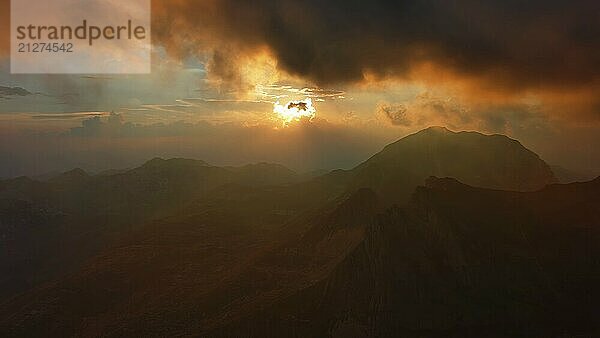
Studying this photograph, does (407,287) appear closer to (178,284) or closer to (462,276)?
(462,276)

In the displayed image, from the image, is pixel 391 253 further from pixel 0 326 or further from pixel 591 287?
pixel 0 326

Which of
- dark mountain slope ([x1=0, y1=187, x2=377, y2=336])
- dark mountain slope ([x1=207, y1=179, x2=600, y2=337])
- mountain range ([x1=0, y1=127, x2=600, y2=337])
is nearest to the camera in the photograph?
dark mountain slope ([x1=207, y1=179, x2=600, y2=337])

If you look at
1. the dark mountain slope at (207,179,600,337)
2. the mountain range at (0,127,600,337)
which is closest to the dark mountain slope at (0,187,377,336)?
the mountain range at (0,127,600,337)

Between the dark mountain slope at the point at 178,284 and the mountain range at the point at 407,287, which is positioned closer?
the mountain range at the point at 407,287

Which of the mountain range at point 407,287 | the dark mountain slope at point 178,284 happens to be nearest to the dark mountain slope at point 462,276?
the mountain range at point 407,287

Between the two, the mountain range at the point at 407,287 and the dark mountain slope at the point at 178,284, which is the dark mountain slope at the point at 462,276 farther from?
the dark mountain slope at the point at 178,284

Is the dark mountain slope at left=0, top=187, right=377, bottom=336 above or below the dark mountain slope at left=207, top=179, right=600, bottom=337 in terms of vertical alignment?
below

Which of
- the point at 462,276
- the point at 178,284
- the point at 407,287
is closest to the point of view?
the point at 407,287

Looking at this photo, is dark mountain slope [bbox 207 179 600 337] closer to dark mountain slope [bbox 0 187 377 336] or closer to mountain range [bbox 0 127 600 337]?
mountain range [bbox 0 127 600 337]

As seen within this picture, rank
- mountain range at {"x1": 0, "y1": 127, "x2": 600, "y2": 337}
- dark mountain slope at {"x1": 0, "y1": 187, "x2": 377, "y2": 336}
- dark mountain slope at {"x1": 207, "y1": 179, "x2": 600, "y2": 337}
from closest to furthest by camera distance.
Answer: dark mountain slope at {"x1": 207, "y1": 179, "x2": 600, "y2": 337}, mountain range at {"x1": 0, "y1": 127, "x2": 600, "y2": 337}, dark mountain slope at {"x1": 0, "y1": 187, "x2": 377, "y2": 336}

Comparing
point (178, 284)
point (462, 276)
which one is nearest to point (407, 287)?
point (462, 276)

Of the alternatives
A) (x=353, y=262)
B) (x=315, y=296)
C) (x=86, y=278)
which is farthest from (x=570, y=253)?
(x=86, y=278)

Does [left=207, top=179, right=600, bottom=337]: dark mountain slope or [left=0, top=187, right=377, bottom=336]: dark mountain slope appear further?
[left=0, top=187, right=377, bottom=336]: dark mountain slope
